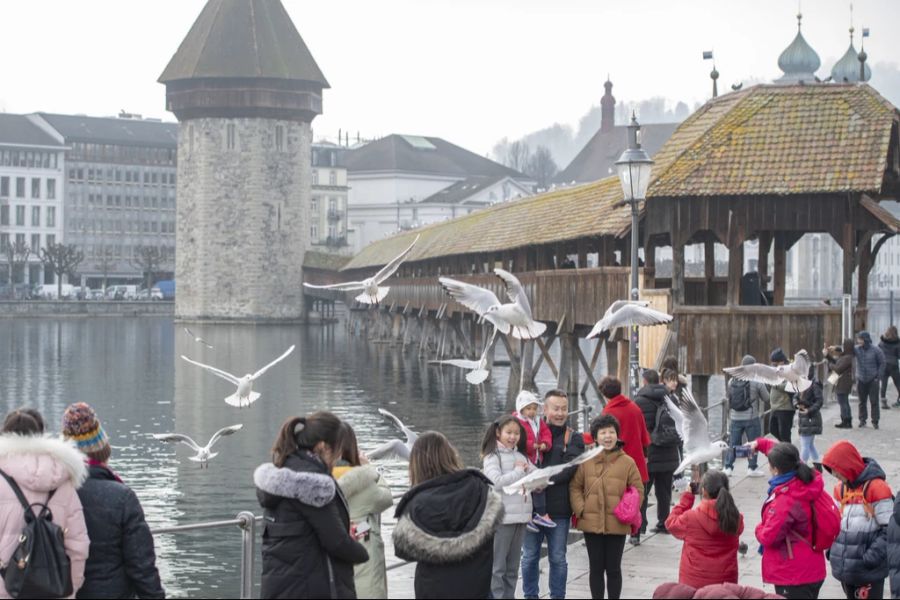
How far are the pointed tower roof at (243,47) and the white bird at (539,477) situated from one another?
66.3m

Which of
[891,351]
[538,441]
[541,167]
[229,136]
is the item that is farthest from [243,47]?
[541,167]

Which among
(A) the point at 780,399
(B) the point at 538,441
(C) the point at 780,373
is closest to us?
(B) the point at 538,441

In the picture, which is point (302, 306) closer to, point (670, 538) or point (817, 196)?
point (817, 196)

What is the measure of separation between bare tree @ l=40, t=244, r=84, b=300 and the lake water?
32166 millimetres

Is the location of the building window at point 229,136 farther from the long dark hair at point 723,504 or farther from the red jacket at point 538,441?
the long dark hair at point 723,504

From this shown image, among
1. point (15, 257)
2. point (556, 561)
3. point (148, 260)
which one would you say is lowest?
point (556, 561)

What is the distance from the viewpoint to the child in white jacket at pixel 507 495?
25.1ft

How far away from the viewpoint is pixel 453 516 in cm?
609

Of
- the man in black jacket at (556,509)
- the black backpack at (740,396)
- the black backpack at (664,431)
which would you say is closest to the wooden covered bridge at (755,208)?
the black backpack at (740,396)

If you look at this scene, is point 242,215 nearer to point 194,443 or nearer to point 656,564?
point 194,443

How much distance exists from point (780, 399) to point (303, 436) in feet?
32.2

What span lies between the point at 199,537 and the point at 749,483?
553 centimetres

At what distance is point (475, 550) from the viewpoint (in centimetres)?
609

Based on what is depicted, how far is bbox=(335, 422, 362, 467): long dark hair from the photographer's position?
5.79 metres
